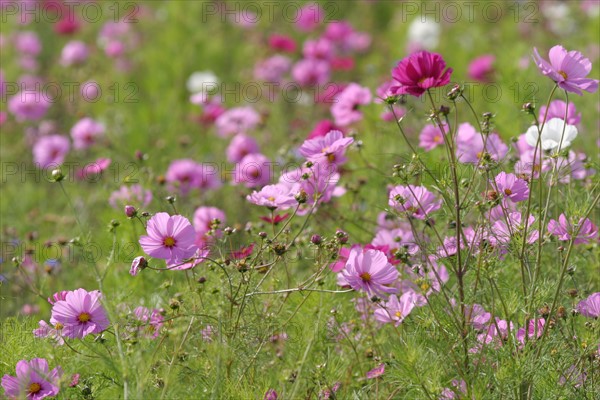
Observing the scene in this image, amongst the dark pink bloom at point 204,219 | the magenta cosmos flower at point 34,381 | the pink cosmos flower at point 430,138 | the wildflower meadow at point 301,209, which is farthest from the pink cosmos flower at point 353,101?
A: the magenta cosmos flower at point 34,381

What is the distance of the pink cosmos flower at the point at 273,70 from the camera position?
4.21 m

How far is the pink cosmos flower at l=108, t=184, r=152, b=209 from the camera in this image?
2.30 meters

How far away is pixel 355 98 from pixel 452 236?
93 cm

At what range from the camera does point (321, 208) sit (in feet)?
7.85

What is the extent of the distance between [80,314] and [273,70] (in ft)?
8.93

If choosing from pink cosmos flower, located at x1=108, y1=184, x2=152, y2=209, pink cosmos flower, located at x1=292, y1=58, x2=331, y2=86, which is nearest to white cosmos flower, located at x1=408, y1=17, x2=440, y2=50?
pink cosmos flower, located at x1=292, y1=58, x2=331, y2=86

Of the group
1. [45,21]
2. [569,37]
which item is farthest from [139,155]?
[45,21]

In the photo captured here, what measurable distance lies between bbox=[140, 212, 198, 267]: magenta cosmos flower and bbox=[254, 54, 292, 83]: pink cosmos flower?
2.64 meters

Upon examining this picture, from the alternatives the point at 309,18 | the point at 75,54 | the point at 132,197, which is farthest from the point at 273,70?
the point at 132,197

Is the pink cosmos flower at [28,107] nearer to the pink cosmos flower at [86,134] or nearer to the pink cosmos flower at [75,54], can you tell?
the pink cosmos flower at [75,54]

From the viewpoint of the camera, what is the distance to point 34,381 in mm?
1542

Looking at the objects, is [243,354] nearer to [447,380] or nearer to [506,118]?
[447,380]

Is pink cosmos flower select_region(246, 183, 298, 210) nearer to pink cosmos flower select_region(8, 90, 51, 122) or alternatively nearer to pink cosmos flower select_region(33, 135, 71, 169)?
pink cosmos flower select_region(33, 135, 71, 169)

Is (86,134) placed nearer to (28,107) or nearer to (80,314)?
(28,107)
